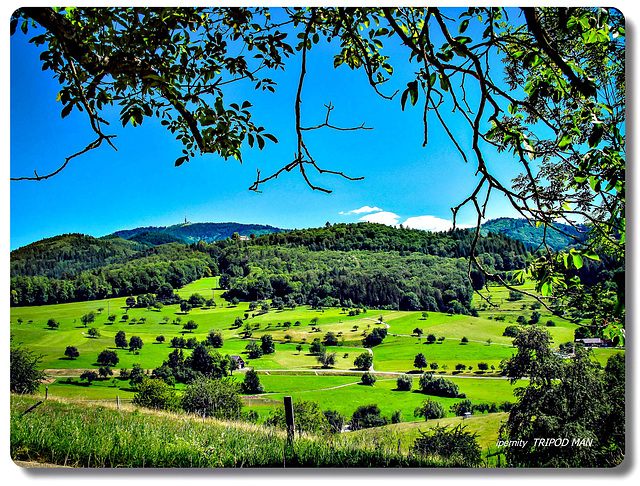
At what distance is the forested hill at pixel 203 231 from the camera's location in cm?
404

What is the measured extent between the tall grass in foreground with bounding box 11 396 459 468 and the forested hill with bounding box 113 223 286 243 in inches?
70.8

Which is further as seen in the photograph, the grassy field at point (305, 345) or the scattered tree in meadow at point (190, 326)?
the scattered tree in meadow at point (190, 326)

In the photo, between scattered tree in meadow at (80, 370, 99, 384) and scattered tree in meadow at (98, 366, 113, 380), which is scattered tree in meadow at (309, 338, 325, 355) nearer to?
scattered tree in meadow at (98, 366, 113, 380)

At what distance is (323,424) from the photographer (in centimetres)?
355

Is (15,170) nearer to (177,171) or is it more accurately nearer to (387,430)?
(177,171)

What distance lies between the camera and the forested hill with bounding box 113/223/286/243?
4.04 m

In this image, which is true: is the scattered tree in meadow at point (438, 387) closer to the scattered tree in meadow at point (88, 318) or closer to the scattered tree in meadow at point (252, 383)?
the scattered tree in meadow at point (252, 383)

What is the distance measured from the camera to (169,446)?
116 inches

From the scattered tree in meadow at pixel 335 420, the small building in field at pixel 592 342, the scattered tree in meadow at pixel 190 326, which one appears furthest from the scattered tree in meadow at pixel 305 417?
the small building in field at pixel 592 342

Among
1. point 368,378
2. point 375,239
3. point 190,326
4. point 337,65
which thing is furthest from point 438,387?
point 337,65

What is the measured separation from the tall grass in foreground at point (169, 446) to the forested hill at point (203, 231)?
1.80 meters

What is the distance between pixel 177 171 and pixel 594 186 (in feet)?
11.6

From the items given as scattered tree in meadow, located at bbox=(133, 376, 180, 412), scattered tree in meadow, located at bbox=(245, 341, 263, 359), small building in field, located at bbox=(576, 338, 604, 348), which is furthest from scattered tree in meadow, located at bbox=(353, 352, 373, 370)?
small building in field, located at bbox=(576, 338, 604, 348)
